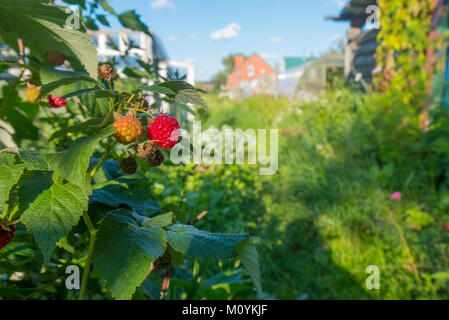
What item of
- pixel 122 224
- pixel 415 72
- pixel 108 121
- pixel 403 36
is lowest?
pixel 122 224

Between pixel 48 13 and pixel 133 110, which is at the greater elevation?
pixel 48 13

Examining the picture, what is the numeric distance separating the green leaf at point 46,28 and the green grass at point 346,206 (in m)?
0.98

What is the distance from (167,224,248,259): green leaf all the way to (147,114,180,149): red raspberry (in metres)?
0.12

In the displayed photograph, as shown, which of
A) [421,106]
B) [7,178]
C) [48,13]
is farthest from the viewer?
[421,106]

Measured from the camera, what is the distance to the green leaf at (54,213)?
478mm

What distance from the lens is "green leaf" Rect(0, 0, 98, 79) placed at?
24.0 inches

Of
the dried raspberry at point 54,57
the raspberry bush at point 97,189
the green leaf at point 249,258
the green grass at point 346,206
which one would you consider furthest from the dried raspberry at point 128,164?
the green grass at point 346,206

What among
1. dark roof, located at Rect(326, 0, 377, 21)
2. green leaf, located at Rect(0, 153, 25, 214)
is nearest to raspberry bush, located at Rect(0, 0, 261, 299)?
green leaf, located at Rect(0, 153, 25, 214)

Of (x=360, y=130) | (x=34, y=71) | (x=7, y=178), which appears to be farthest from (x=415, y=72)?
(x=7, y=178)

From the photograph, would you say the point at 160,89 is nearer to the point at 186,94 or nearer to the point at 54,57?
the point at 186,94

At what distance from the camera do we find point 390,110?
3.71 meters

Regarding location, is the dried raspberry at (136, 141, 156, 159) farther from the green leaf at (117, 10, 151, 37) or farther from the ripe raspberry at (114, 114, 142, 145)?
the green leaf at (117, 10, 151, 37)
